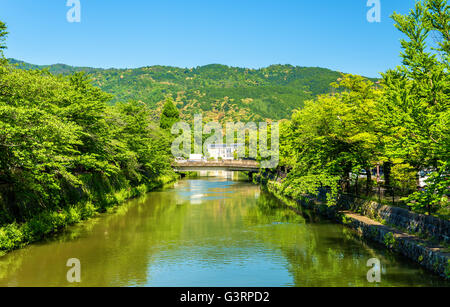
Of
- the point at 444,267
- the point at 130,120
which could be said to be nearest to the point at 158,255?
the point at 444,267

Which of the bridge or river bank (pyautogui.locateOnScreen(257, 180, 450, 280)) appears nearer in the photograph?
river bank (pyautogui.locateOnScreen(257, 180, 450, 280))

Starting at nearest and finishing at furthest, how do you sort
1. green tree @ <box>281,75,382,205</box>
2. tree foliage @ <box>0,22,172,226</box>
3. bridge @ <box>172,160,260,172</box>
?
tree foliage @ <box>0,22,172,226</box> < green tree @ <box>281,75,382,205</box> < bridge @ <box>172,160,260,172</box>

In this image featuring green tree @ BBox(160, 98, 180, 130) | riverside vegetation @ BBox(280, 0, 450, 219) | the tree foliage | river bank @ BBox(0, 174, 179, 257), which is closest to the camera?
riverside vegetation @ BBox(280, 0, 450, 219)

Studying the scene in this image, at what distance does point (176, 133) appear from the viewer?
283 ft

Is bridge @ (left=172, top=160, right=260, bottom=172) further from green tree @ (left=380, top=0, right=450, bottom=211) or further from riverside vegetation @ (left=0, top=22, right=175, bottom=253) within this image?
green tree @ (left=380, top=0, right=450, bottom=211)

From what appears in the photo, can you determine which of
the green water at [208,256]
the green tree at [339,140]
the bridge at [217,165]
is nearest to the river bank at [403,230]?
the green water at [208,256]

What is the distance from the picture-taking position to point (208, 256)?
2047 cm

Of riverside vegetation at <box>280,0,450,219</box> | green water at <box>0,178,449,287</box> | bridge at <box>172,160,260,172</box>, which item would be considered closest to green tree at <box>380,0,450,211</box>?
riverside vegetation at <box>280,0,450,219</box>

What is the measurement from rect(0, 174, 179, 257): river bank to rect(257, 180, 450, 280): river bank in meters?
19.0

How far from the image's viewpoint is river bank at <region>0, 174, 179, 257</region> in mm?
19891

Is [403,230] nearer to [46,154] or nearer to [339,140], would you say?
[339,140]

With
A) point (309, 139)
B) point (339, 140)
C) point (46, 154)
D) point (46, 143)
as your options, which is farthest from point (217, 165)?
point (46, 143)

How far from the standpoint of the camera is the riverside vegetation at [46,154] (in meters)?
19.0
